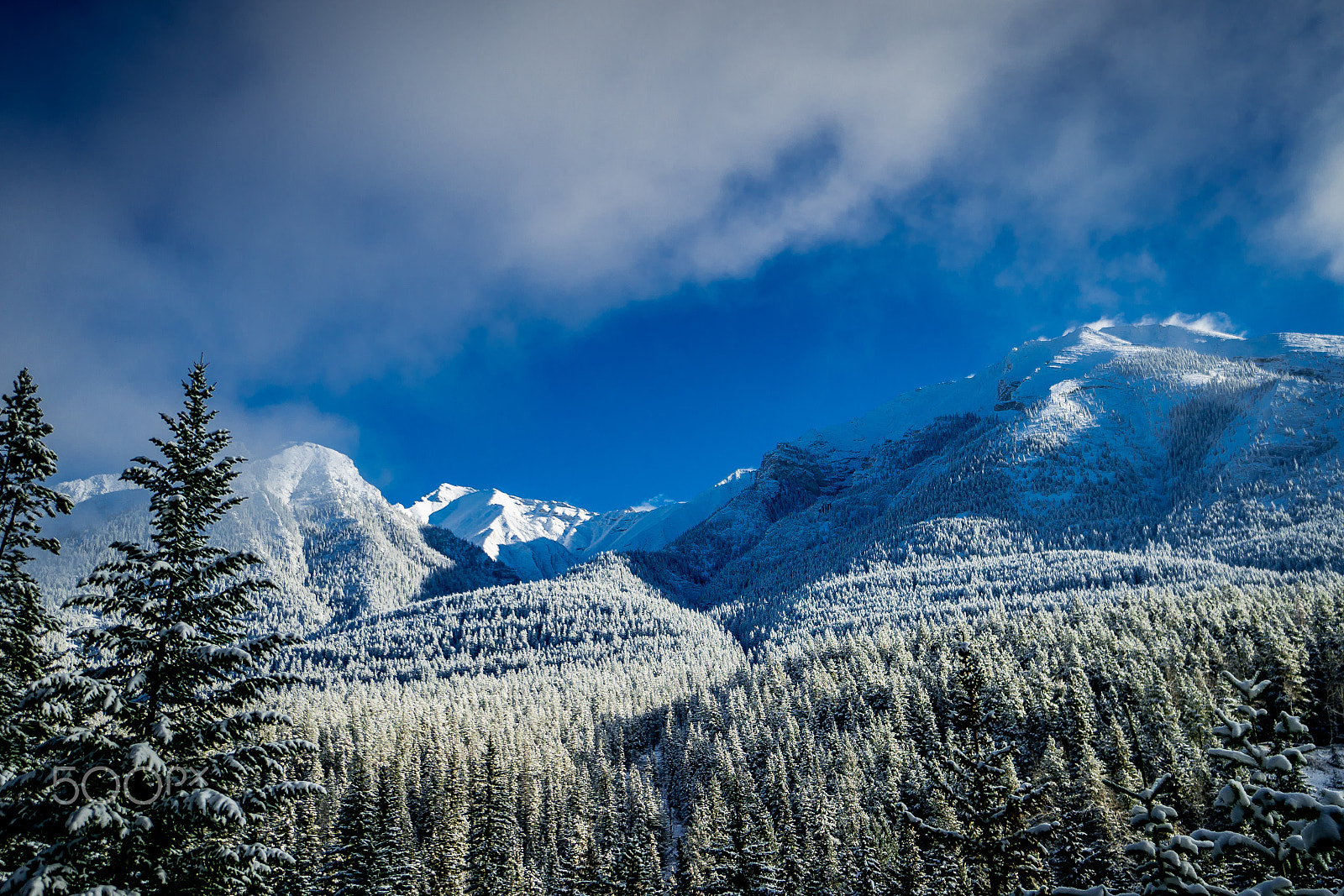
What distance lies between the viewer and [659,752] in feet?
404

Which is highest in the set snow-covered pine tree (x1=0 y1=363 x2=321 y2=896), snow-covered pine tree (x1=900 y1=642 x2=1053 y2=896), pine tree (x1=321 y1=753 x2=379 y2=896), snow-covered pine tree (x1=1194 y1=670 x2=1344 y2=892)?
snow-covered pine tree (x1=0 y1=363 x2=321 y2=896)

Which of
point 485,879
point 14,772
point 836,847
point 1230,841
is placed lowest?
point 836,847

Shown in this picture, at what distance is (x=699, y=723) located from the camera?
381 ft

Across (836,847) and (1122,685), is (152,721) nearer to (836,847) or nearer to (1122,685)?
(836,847)

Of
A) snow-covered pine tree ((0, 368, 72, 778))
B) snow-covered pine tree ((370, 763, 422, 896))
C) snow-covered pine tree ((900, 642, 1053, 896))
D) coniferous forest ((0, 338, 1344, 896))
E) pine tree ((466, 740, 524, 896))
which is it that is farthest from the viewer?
pine tree ((466, 740, 524, 896))

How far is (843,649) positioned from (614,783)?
6490 centimetres

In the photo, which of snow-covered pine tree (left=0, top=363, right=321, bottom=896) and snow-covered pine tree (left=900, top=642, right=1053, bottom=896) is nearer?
snow-covered pine tree (left=0, top=363, right=321, bottom=896)

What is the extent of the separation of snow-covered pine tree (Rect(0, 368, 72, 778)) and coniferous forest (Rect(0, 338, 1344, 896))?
0.07 metres

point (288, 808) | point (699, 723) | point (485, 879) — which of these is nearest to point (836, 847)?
point (485, 879)

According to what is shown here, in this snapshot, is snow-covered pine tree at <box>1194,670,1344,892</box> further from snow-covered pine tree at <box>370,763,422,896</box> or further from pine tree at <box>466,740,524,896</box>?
pine tree at <box>466,740,524,896</box>

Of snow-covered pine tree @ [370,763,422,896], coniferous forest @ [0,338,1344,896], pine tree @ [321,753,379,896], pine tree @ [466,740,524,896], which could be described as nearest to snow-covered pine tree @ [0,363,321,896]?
coniferous forest @ [0,338,1344,896]

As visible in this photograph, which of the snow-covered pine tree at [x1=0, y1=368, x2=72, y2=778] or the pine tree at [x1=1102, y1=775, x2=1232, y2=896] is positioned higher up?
the snow-covered pine tree at [x1=0, y1=368, x2=72, y2=778]

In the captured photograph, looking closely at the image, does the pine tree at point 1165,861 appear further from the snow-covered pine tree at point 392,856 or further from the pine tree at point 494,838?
the pine tree at point 494,838

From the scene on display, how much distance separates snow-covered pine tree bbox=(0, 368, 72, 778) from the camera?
1497 centimetres
